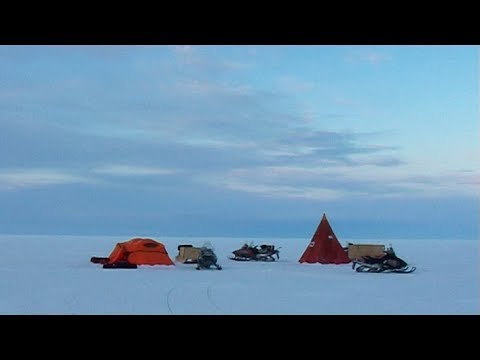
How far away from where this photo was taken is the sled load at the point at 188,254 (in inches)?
210

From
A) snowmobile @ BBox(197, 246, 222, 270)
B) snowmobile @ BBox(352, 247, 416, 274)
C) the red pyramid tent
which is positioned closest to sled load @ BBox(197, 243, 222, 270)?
snowmobile @ BBox(197, 246, 222, 270)

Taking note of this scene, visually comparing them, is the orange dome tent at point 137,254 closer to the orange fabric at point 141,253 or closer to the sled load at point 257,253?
the orange fabric at point 141,253

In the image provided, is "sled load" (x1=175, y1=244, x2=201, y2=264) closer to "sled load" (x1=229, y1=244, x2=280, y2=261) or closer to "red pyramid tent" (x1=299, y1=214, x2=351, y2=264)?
"sled load" (x1=229, y1=244, x2=280, y2=261)

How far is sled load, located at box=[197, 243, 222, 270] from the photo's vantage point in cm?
530

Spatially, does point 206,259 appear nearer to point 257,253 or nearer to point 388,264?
point 257,253

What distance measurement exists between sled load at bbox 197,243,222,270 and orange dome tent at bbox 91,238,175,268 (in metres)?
0.26

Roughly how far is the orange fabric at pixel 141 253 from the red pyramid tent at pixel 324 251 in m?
1.25

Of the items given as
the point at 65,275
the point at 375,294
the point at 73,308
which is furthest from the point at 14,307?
the point at 375,294

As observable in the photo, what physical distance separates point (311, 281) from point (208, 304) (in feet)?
3.43

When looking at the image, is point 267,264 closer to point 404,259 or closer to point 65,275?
point 404,259

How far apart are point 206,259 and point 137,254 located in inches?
23.3

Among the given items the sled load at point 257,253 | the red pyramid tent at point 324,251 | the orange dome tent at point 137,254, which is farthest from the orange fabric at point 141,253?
the red pyramid tent at point 324,251

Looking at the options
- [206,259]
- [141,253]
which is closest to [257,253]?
[206,259]
